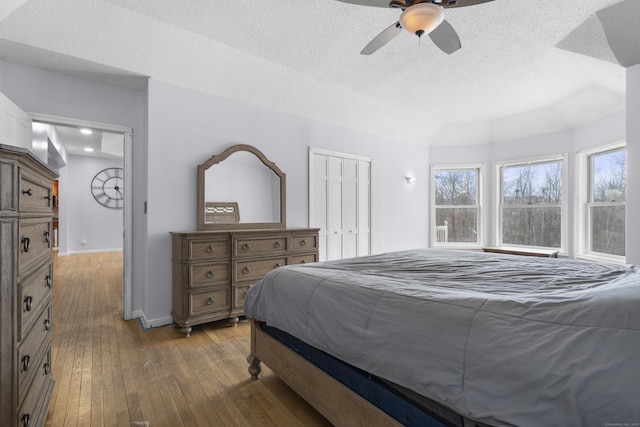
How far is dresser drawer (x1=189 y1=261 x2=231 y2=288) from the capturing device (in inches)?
116

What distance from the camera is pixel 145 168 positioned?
123 inches

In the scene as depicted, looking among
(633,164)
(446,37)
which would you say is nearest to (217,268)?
(446,37)

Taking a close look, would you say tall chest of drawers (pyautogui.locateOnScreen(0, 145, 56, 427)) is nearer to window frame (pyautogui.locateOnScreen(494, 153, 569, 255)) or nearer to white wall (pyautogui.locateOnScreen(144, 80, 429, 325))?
white wall (pyautogui.locateOnScreen(144, 80, 429, 325))

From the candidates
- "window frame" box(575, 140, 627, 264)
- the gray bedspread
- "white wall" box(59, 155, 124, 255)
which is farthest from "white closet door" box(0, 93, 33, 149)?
"window frame" box(575, 140, 627, 264)

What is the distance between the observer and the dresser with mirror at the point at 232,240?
9.66ft

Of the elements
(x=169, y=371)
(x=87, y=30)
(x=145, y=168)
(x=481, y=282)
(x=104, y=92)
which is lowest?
(x=169, y=371)

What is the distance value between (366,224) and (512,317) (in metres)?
3.91

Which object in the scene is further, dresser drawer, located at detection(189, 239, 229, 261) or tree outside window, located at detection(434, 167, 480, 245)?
tree outside window, located at detection(434, 167, 480, 245)

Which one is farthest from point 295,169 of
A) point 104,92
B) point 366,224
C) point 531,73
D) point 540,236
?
point 540,236

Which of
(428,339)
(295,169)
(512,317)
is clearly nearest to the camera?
(512,317)

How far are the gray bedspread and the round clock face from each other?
8.41 metres

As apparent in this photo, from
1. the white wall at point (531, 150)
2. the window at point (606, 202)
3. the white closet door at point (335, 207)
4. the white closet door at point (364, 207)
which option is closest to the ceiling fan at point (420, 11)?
the white closet door at point (335, 207)

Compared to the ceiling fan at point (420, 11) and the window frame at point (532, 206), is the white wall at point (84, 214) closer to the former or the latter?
the ceiling fan at point (420, 11)

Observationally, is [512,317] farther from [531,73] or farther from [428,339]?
[531,73]
